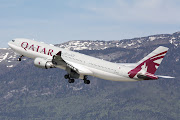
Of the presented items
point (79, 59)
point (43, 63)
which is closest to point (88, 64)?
point (79, 59)

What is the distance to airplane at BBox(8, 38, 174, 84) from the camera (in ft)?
240

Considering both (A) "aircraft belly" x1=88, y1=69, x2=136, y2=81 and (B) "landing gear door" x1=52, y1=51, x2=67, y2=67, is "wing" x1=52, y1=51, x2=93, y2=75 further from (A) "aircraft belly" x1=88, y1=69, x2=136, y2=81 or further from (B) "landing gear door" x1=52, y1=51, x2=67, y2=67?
(A) "aircraft belly" x1=88, y1=69, x2=136, y2=81

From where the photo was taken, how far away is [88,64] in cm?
7919

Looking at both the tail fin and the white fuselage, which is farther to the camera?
the white fuselage

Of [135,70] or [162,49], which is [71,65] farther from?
[162,49]

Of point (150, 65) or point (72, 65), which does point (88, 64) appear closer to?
point (72, 65)

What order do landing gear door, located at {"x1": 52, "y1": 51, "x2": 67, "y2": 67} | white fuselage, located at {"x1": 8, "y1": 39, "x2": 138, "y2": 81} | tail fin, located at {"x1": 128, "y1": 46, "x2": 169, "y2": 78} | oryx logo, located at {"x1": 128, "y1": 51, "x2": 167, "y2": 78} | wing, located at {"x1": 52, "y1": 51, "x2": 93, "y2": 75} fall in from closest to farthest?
tail fin, located at {"x1": 128, "y1": 46, "x2": 169, "y2": 78}, oryx logo, located at {"x1": 128, "y1": 51, "x2": 167, "y2": 78}, white fuselage, located at {"x1": 8, "y1": 39, "x2": 138, "y2": 81}, landing gear door, located at {"x1": 52, "y1": 51, "x2": 67, "y2": 67}, wing, located at {"x1": 52, "y1": 51, "x2": 93, "y2": 75}

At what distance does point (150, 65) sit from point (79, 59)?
1611 centimetres

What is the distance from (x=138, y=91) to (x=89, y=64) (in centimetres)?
4045

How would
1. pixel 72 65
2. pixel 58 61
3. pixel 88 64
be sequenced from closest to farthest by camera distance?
pixel 58 61 < pixel 88 64 < pixel 72 65

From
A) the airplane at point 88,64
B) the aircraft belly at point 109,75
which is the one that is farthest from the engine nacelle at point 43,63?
the aircraft belly at point 109,75

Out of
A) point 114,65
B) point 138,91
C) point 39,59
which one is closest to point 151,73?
point 114,65

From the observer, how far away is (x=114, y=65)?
7688 cm

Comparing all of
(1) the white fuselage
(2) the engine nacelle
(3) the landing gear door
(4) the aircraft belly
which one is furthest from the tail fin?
(2) the engine nacelle
